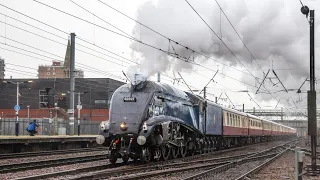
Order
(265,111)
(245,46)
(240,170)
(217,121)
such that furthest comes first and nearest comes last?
(265,111)
(217,121)
(245,46)
(240,170)

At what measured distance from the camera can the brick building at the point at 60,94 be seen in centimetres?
6644

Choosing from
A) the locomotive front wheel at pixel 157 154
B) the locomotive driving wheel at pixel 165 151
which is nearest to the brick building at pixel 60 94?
the locomotive driving wheel at pixel 165 151

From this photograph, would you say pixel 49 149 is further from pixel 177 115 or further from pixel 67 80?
pixel 67 80

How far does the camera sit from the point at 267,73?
30766 mm

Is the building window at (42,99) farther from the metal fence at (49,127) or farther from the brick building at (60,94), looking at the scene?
the metal fence at (49,127)

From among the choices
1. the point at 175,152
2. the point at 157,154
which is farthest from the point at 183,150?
the point at 157,154

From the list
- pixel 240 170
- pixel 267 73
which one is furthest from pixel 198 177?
pixel 267 73

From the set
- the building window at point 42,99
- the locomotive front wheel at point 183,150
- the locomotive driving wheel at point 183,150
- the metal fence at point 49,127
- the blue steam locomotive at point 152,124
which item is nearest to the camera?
the blue steam locomotive at point 152,124

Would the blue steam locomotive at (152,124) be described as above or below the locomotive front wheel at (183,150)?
above

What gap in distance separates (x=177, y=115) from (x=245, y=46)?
7.19 meters

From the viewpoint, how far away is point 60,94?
6550 cm

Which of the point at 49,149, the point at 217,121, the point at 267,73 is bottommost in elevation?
the point at 49,149

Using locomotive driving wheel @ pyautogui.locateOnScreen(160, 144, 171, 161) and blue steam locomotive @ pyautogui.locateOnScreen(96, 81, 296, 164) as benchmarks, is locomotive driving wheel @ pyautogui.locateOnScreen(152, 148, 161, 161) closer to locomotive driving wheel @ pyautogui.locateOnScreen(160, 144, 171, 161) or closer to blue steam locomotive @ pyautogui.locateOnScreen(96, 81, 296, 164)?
blue steam locomotive @ pyautogui.locateOnScreen(96, 81, 296, 164)

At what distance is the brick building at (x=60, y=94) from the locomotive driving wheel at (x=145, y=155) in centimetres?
4815
